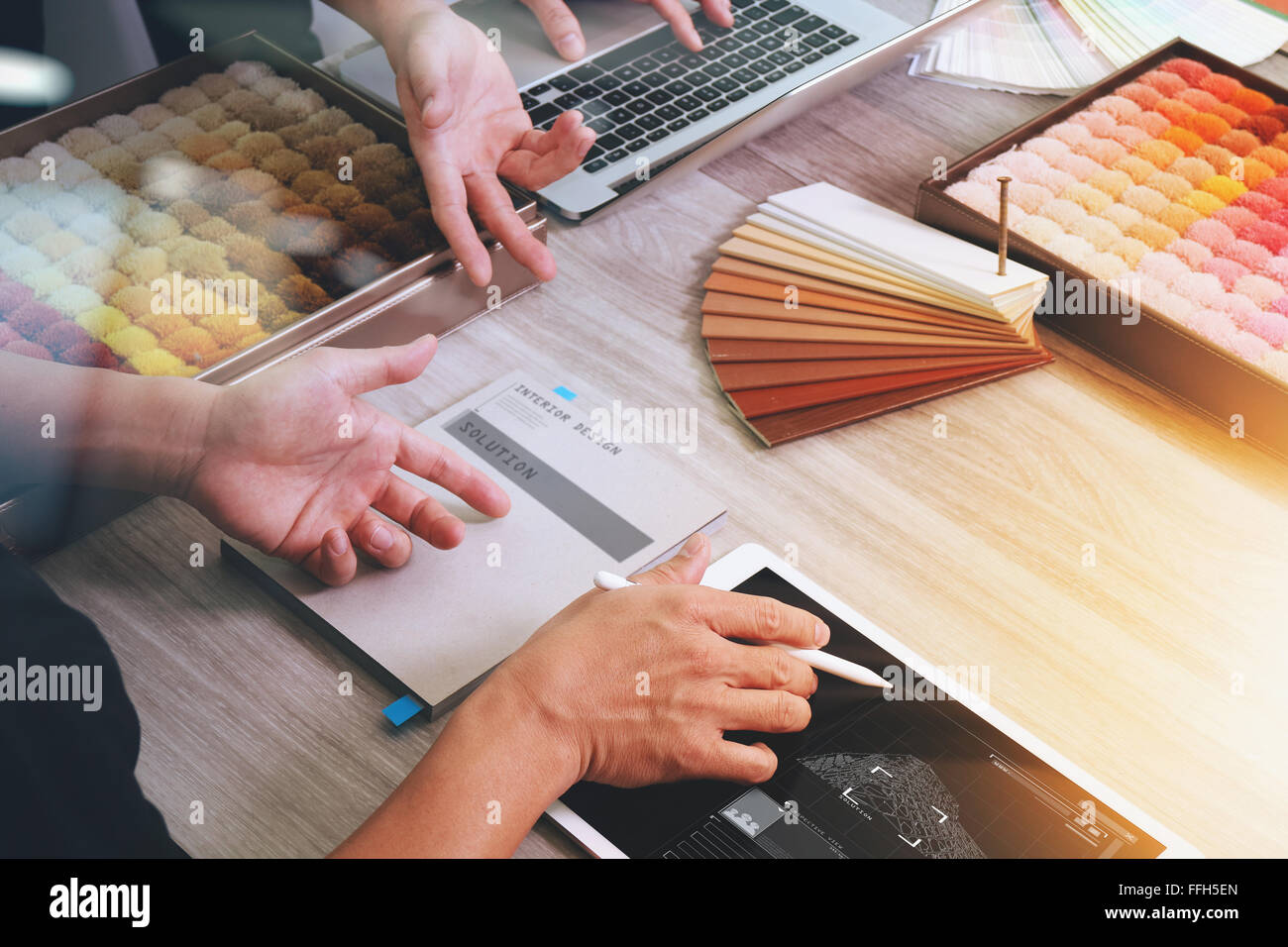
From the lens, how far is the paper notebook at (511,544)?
0.87 m

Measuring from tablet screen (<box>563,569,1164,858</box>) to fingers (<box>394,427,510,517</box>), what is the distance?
0.90 ft

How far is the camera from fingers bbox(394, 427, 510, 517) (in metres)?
0.96

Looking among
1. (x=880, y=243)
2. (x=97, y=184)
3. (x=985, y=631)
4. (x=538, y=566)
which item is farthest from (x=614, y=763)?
(x=97, y=184)

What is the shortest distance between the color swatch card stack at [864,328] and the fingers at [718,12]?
0.43m

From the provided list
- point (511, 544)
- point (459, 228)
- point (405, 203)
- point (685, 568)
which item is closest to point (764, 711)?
point (685, 568)

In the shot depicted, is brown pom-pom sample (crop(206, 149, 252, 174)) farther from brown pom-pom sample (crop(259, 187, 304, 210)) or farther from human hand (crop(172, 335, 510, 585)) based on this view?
human hand (crop(172, 335, 510, 585))

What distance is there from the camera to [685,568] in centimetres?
89

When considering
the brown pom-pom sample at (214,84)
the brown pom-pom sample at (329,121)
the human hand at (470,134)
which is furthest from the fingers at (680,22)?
the brown pom-pom sample at (214,84)

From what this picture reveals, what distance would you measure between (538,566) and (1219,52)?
1.11 meters

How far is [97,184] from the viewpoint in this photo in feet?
3.86

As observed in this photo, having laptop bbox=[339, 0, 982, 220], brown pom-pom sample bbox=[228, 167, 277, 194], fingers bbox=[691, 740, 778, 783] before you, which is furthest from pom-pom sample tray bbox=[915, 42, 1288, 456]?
brown pom-pom sample bbox=[228, 167, 277, 194]

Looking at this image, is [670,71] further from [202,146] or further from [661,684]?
[661,684]

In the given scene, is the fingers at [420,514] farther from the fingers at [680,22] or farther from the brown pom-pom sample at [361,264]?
the fingers at [680,22]
